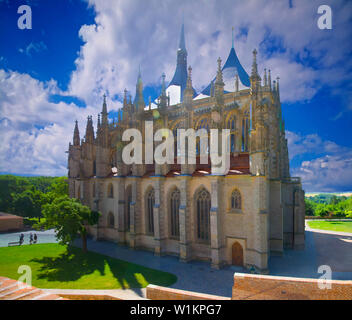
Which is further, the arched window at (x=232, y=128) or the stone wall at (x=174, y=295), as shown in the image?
the arched window at (x=232, y=128)

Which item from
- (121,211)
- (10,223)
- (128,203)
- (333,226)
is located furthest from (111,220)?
(333,226)

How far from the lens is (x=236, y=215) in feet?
64.5

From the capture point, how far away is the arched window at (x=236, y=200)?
19.8 meters

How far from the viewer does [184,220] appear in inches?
832

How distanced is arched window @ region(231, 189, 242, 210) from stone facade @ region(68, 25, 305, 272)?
0.09 metres

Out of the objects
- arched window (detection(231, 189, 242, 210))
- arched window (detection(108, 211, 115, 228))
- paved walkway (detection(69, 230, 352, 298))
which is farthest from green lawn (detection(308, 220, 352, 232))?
arched window (detection(108, 211, 115, 228))

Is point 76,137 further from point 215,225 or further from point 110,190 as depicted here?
point 215,225

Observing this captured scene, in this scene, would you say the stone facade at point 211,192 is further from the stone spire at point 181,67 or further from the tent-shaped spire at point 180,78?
the stone spire at point 181,67

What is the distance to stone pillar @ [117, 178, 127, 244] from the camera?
26766mm

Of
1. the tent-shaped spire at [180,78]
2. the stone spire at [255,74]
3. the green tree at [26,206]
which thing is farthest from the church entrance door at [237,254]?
the green tree at [26,206]

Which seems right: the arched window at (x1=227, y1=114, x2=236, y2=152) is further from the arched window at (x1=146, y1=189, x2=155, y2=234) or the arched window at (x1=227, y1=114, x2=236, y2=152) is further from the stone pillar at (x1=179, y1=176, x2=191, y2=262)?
the arched window at (x1=146, y1=189, x2=155, y2=234)

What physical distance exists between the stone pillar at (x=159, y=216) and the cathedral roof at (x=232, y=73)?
53.4ft

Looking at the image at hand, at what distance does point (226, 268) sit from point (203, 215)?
498cm
